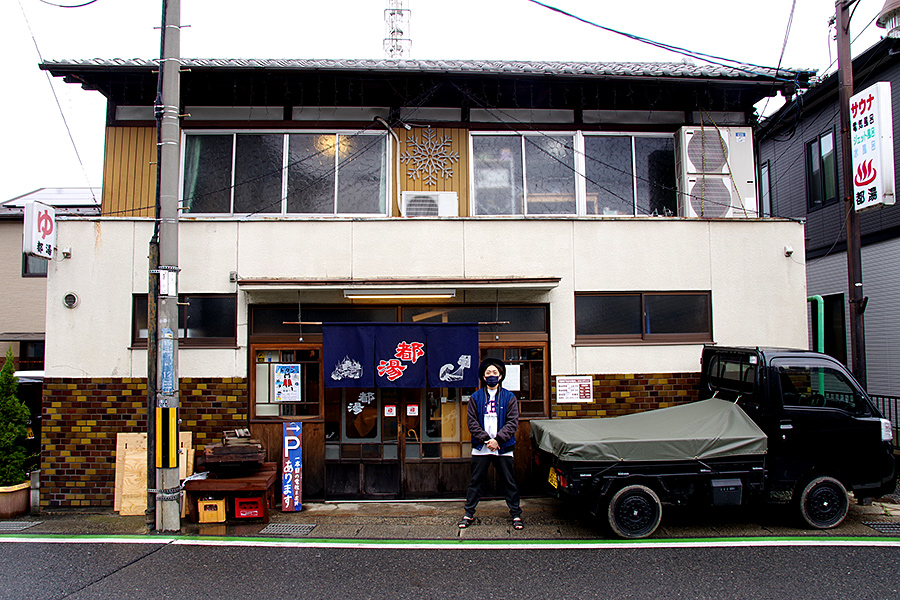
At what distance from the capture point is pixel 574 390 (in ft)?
26.0

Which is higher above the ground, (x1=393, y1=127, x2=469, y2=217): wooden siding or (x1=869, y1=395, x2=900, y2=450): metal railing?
(x1=393, y1=127, x2=469, y2=217): wooden siding

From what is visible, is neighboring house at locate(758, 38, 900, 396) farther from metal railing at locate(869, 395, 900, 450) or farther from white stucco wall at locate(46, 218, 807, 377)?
white stucco wall at locate(46, 218, 807, 377)

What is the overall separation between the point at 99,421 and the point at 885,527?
10.6m

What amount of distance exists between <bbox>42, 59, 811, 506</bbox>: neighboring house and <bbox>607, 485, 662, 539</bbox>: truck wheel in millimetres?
1967

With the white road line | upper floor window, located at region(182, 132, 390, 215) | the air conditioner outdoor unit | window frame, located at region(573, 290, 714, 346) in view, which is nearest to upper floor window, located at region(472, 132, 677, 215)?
the air conditioner outdoor unit

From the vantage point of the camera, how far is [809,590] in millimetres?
4809

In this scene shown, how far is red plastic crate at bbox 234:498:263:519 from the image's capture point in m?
6.64

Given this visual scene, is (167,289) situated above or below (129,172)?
below

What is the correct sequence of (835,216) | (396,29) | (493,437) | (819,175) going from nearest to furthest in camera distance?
(493,437), (835,216), (819,175), (396,29)

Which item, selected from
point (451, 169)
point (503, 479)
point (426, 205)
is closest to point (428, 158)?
point (451, 169)

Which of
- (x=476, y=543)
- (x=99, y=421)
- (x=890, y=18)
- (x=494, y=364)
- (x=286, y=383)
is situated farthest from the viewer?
(x=890, y=18)

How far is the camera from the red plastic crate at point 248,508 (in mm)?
6641

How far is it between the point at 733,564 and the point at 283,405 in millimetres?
6082

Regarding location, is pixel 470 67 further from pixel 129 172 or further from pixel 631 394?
pixel 129 172
